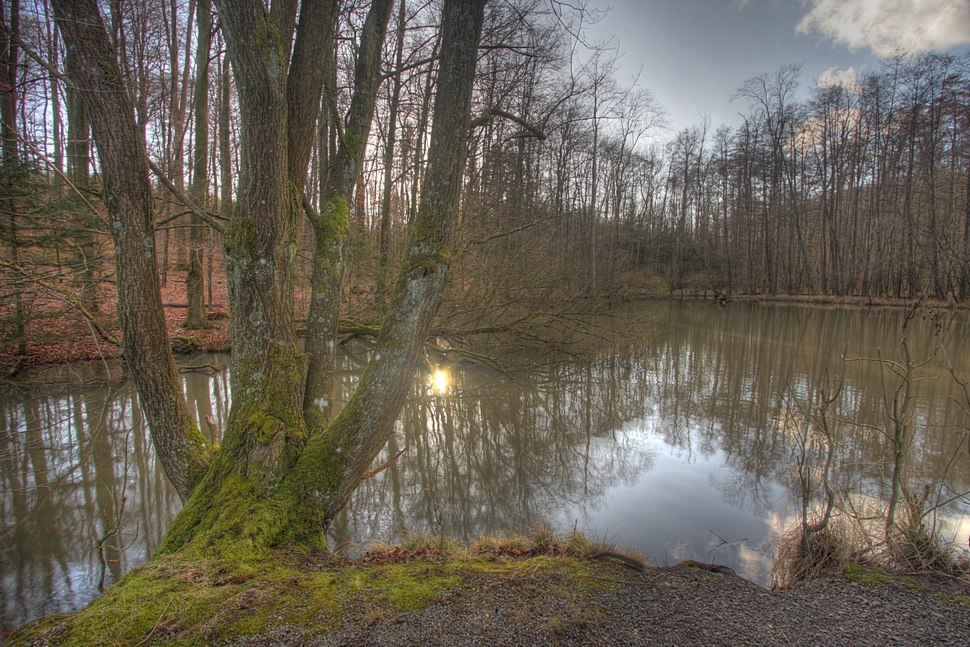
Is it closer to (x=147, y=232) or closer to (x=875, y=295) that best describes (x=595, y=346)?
(x=147, y=232)

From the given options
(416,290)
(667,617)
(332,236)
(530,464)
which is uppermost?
(332,236)

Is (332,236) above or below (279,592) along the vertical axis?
above

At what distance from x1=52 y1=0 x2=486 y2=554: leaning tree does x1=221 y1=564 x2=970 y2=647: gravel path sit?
120cm

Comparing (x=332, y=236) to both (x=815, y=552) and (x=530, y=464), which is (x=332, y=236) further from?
(x=815, y=552)

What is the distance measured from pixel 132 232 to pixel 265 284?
907 mm

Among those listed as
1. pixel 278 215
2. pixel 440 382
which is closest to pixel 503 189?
pixel 440 382

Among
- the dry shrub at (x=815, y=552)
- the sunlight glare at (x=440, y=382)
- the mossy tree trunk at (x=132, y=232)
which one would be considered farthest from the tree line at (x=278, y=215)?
the dry shrub at (x=815, y=552)

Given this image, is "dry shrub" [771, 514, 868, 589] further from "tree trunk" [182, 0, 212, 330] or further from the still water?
"tree trunk" [182, 0, 212, 330]

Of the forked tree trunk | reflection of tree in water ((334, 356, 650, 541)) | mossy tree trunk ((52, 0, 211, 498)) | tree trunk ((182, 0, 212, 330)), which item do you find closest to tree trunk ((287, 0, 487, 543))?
the forked tree trunk

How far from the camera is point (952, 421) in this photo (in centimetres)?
706

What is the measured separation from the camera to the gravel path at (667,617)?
2.12 m

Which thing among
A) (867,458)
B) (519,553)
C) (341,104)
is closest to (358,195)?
(341,104)

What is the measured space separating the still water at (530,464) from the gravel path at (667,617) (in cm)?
105

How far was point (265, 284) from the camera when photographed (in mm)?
3055
